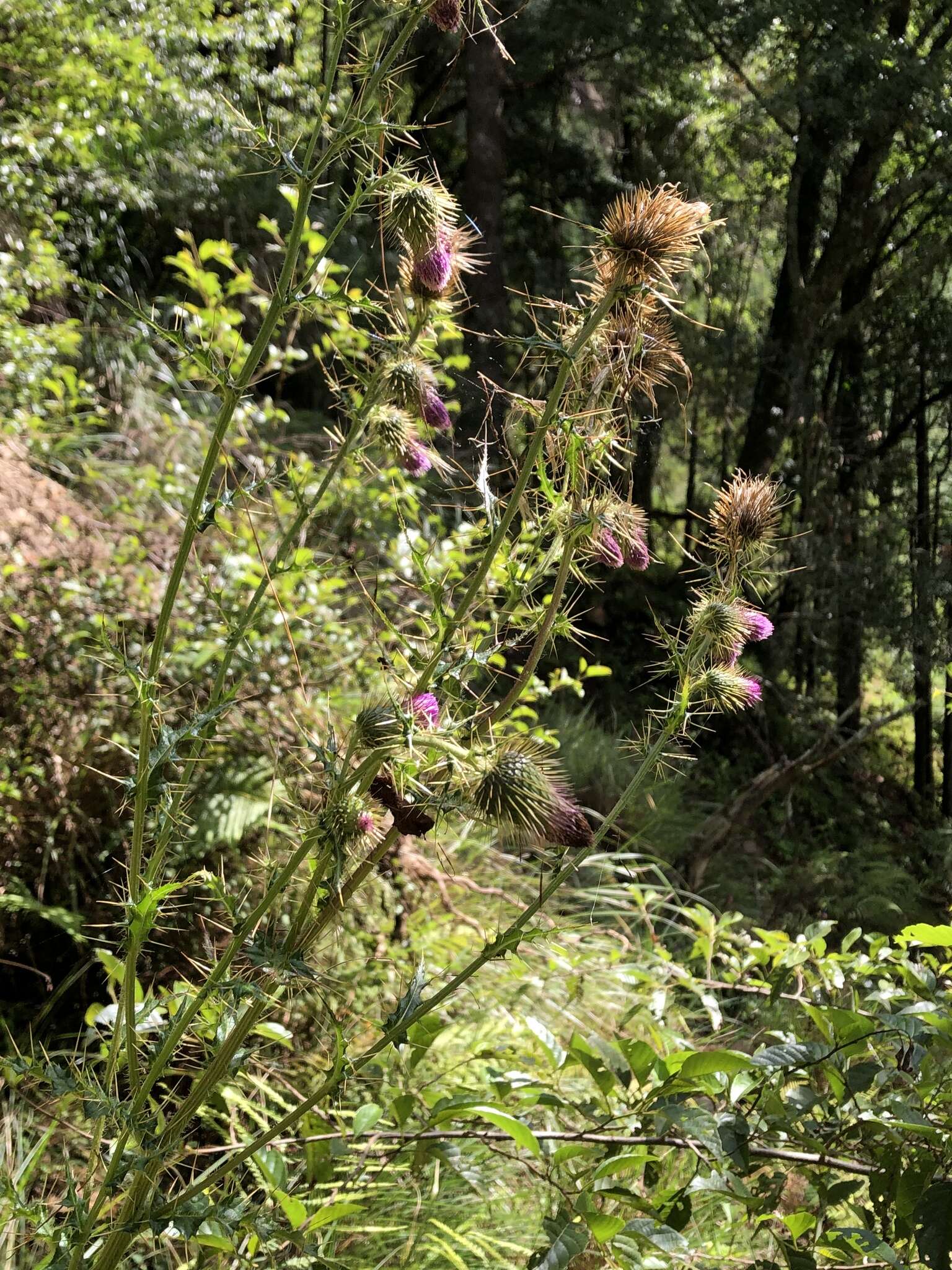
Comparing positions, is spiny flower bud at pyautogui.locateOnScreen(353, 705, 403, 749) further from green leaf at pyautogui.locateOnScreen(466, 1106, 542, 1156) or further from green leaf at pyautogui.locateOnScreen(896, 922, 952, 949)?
green leaf at pyautogui.locateOnScreen(896, 922, 952, 949)

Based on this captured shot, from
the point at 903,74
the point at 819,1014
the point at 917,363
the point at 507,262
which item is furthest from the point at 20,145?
the point at 917,363

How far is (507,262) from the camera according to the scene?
26.9 ft

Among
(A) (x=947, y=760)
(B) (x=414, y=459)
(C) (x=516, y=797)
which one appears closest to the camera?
(C) (x=516, y=797)

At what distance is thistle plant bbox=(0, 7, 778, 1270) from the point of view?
2.96 ft

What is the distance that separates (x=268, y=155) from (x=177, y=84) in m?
5.51

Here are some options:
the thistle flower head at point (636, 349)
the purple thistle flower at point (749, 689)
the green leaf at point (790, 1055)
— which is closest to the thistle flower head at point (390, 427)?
the thistle flower head at point (636, 349)

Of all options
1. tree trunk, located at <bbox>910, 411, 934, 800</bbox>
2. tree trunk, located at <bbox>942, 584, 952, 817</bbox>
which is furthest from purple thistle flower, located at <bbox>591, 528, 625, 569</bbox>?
tree trunk, located at <bbox>942, 584, 952, 817</bbox>

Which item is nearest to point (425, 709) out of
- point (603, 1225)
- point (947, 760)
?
point (603, 1225)

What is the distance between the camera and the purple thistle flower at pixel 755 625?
1.08m

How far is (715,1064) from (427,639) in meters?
0.61

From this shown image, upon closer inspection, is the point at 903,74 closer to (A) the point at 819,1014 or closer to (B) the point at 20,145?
(B) the point at 20,145

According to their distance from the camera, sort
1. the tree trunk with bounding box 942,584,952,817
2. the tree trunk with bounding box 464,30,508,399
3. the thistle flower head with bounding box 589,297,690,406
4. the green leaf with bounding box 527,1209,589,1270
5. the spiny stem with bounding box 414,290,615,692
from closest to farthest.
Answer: the spiny stem with bounding box 414,290,615,692 < the thistle flower head with bounding box 589,297,690,406 < the green leaf with bounding box 527,1209,589,1270 < the tree trunk with bounding box 464,30,508,399 < the tree trunk with bounding box 942,584,952,817

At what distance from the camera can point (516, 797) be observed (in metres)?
0.89

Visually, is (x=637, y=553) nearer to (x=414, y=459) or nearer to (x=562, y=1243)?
(x=414, y=459)
